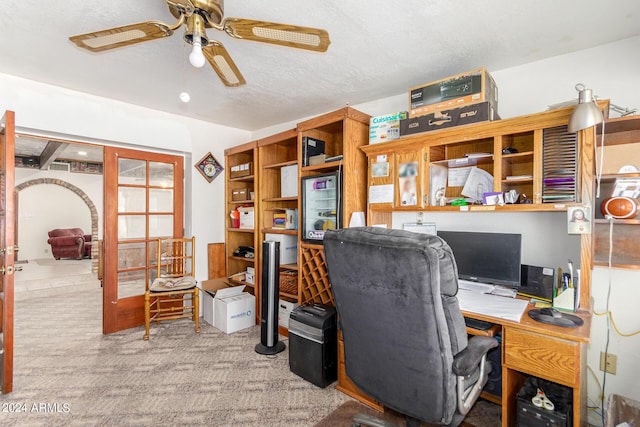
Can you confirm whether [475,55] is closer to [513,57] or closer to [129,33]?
[513,57]

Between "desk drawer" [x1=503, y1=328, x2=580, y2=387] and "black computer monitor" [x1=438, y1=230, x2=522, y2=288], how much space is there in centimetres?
53

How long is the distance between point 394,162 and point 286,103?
4.68 ft

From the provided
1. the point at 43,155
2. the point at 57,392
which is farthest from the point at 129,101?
the point at 43,155

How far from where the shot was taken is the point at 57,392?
7.32 feet

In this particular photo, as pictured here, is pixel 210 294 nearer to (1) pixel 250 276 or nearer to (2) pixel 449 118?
(1) pixel 250 276

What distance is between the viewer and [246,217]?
3.80 metres

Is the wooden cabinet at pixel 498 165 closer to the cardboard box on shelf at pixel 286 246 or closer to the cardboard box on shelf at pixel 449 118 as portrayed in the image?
the cardboard box on shelf at pixel 449 118

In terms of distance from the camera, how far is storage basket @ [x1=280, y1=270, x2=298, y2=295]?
3207 mm

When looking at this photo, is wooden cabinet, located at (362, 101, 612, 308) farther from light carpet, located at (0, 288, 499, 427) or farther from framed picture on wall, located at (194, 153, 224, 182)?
framed picture on wall, located at (194, 153, 224, 182)

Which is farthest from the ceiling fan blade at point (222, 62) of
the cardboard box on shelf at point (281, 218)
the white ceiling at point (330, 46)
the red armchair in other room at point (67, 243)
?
the red armchair in other room at point (67, 243)

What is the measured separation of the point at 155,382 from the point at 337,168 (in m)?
2.28

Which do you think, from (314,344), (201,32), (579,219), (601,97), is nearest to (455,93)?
(601,97)

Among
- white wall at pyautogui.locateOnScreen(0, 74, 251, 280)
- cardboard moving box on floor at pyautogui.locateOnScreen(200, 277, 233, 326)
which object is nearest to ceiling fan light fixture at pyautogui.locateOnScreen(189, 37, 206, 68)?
white wall at pyautogui.locateOnScreen(0, 74, 251, 280)

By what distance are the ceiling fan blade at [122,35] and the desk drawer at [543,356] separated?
7.20 feet
